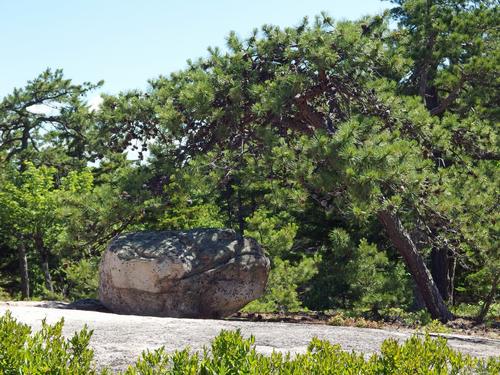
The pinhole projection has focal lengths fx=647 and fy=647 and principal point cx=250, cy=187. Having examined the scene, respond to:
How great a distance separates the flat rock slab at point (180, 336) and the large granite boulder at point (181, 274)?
1.34 metres

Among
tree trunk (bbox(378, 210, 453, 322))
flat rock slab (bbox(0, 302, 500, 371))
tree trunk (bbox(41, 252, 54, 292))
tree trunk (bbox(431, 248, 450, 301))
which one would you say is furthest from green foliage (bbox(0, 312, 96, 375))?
tree trunk (bbox(41, 252, 54, 292))

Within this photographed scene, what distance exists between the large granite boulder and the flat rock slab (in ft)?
4.39

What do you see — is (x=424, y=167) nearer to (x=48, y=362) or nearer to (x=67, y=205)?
(x=67, y=205)

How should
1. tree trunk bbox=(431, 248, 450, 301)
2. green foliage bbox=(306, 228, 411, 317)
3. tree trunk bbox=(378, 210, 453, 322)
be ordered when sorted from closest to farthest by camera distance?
tree trunk bbox=(378, 210, 453, 322) < green foliage bbox=(306, 228, 411, 317) < tree trunk bbox=(431, 248, 450, 301)

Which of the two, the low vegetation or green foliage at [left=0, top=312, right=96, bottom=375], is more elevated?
the low vegetation

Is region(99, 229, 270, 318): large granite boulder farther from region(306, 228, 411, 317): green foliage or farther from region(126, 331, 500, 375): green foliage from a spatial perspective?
region(126, 331, 500, 375): green foliage

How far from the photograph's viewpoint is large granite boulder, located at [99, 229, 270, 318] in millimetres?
10312

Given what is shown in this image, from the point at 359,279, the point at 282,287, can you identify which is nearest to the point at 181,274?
the point at 282,287

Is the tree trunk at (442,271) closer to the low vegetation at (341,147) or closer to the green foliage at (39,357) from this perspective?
the low vegetation at (341,147)

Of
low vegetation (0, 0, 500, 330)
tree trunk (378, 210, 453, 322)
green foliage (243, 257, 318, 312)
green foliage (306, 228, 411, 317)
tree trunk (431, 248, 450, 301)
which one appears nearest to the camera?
low vegetation (0, 0, 500, 330)

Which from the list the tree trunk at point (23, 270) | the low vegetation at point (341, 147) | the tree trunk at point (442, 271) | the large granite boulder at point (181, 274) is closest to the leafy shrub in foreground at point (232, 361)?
the low vegetation at point (341, 147)

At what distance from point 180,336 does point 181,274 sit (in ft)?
10.7

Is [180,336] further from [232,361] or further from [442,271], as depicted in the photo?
[442,271]

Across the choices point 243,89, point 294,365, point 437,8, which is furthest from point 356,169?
point 437,8
